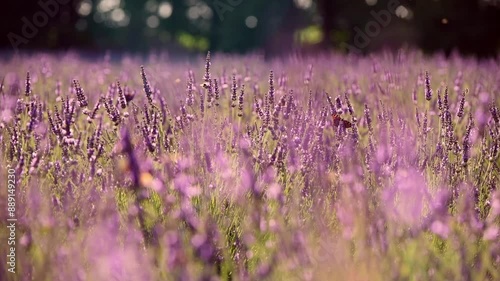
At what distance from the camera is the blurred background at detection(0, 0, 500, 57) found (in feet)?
44.5

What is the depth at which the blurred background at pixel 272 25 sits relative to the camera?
13.6 meters

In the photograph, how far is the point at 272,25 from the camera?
21172 millimetres

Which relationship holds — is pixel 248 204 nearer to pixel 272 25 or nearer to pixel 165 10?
pixel 272 25

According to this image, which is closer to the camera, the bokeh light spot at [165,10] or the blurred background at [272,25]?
the blurred background at [272,25]

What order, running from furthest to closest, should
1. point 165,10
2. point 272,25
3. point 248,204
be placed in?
point 165,10
point 272,25
point 248,204

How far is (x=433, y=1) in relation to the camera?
1417 cm

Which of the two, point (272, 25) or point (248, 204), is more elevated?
point (248, 204)

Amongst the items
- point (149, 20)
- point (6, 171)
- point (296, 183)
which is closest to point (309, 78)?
point (296, 183)

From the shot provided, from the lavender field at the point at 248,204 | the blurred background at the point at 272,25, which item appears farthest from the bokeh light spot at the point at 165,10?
the lavender field at the point at 248,204

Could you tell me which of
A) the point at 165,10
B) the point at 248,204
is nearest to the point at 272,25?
the point at 165,10

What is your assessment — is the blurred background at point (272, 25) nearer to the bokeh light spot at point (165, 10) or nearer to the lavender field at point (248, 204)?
the bokeh light spot at point (165, 10)

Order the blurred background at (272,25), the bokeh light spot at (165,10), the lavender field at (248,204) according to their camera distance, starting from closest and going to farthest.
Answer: the lavender field at (248,204), the blurred background at (272,25), the bokeh light spot at (165,10)

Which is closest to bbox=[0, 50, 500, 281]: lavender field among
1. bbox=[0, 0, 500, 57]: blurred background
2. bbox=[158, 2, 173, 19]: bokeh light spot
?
bbox=[0, 0, 500, 57]: blurred background

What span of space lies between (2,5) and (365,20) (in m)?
10.5
